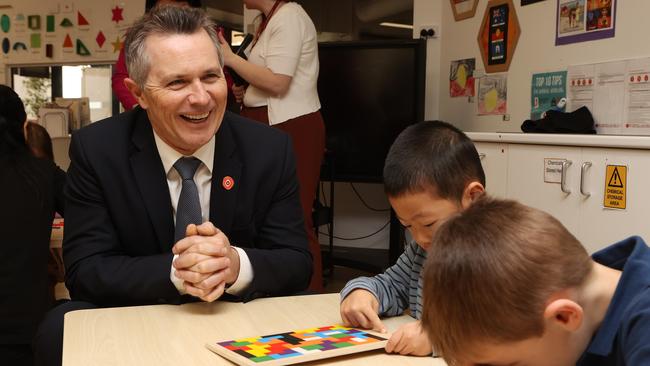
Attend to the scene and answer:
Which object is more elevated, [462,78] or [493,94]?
[462,78]

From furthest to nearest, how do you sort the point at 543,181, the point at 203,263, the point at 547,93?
the point at 547,93, the point at 543,181, the point at 203,263

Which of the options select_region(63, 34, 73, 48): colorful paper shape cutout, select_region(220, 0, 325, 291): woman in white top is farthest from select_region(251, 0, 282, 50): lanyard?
select_region(63, 34, 73, 48): colorful paper shape cutout

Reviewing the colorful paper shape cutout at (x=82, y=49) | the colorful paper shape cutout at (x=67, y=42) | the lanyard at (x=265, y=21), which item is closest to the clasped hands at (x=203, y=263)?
the lanyard at (x=265, y=21)

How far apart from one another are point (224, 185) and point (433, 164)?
53 cm

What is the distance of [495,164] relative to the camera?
2.94m

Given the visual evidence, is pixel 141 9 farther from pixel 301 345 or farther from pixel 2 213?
pixel 301 345

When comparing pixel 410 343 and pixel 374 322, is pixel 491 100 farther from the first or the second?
pixel 410 343

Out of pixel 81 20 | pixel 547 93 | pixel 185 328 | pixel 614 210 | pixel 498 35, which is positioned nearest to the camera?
pixel 185 328

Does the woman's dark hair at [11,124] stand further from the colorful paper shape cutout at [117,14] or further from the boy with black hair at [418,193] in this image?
the colorful paper shape cutout at [117,14]

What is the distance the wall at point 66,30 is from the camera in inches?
254

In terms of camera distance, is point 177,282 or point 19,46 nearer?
point 177,282

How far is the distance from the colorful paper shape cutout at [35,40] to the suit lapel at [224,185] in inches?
228

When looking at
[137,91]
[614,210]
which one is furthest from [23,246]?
[614,210]

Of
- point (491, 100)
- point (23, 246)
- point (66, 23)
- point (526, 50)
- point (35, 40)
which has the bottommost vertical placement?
point (23, 246)
